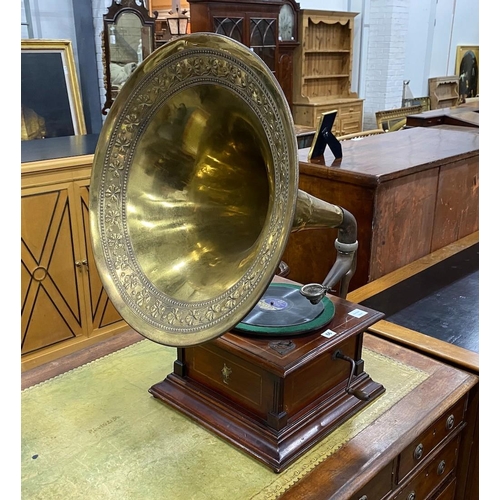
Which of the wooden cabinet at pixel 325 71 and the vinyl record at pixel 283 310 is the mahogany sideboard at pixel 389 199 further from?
the wooden cabinet at pixel 325 71

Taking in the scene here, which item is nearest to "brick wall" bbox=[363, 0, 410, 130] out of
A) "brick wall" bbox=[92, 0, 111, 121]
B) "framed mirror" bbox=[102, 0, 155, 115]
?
"framed mirror" bbox=[102, 0, 155, 115]

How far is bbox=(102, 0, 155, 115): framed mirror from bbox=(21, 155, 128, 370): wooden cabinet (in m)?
1.03

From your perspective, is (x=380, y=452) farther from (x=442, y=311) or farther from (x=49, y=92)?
(x=49, y=92)

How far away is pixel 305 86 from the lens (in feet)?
19.7

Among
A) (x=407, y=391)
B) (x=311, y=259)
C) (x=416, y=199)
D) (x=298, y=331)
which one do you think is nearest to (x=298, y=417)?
(x=298, y=331)

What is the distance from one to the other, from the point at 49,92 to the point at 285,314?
8.36 feet

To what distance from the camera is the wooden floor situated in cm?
130

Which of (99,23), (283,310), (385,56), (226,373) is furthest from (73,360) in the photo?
(385,56)

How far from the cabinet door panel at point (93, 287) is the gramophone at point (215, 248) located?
1437mm

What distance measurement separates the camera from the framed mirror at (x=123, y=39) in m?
3.17

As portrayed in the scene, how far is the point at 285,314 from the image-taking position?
114 centimetres

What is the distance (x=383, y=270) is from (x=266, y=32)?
397 cm

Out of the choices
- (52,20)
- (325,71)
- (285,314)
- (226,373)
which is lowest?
(226,373)

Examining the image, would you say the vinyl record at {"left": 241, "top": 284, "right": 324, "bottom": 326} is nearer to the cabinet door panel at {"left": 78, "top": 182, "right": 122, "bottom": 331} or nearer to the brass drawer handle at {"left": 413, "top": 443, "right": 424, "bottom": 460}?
the brass drawer handle at {"left": 413, "top": 443, "right": 424, "bottom": 460}
